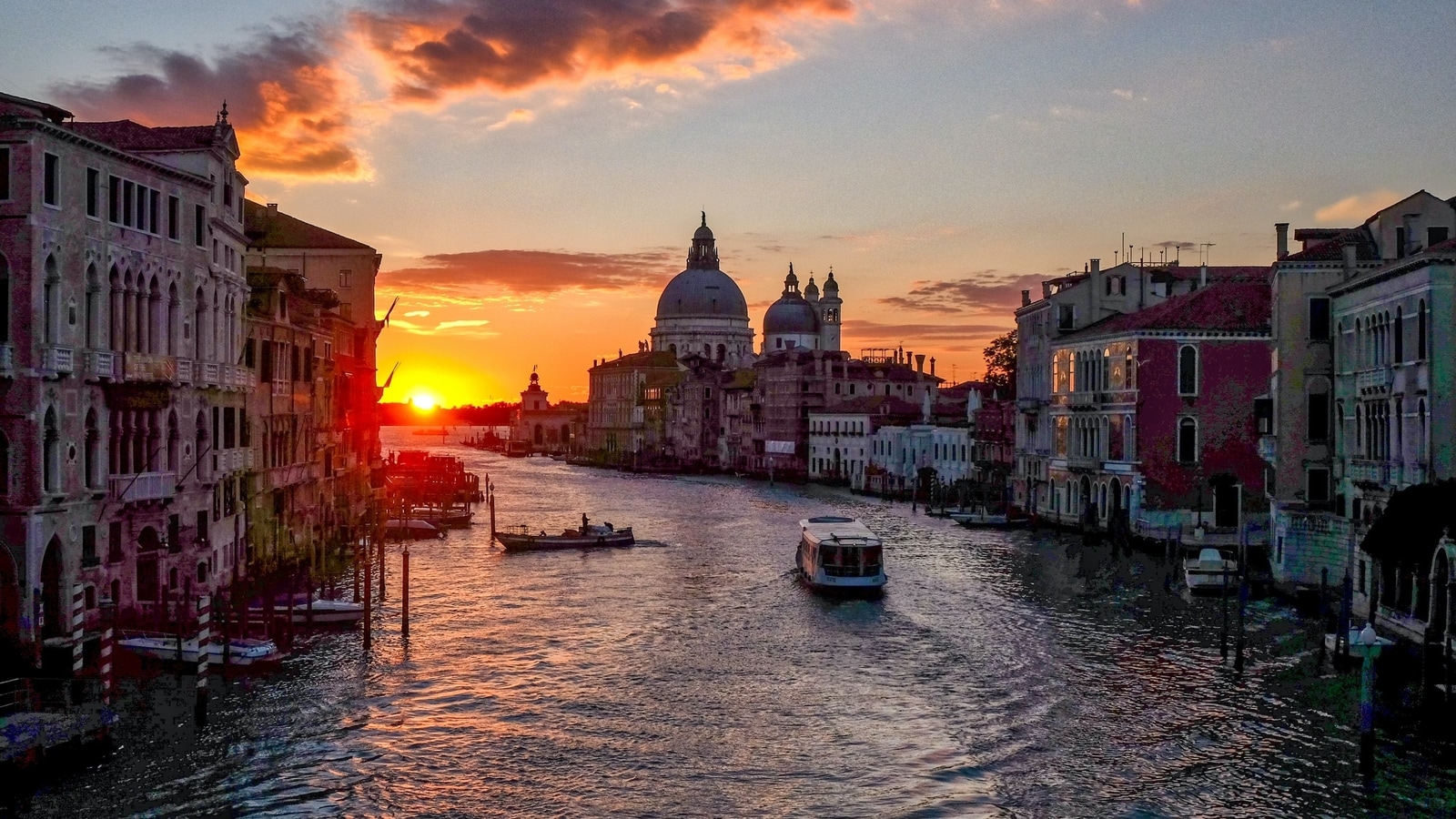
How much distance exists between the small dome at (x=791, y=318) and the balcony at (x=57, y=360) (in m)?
103

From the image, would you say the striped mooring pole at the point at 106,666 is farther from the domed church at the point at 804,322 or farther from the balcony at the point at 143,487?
the domed church at the point at 804,322

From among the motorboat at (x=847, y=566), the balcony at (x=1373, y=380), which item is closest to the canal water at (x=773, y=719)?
the motorboat at (x=847, y=566)

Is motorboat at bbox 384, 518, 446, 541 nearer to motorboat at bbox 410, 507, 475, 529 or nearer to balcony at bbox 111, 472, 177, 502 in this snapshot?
motorboat at bbox 410, 507, 475, 529

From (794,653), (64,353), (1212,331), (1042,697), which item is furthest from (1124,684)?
(1212,331)

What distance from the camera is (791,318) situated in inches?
4781

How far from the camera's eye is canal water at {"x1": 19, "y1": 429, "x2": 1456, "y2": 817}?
50.5ft

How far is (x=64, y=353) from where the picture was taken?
62.1ft

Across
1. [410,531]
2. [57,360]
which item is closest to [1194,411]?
[410,531]

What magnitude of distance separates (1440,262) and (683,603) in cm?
1553

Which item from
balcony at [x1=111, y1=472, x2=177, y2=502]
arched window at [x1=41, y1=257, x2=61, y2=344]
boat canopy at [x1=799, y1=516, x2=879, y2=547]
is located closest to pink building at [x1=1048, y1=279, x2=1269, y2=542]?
boat canopy at [x1=799, y1=516, x2=879, y2=547]

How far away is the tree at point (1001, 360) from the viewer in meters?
83.6

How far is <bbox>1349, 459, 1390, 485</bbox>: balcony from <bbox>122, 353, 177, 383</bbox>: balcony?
19576 millimetres

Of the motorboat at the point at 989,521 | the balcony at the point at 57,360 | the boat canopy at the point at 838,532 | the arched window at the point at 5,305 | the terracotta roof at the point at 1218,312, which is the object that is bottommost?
the motorboat at the point at 989,521

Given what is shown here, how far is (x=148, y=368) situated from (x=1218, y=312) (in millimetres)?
28377
